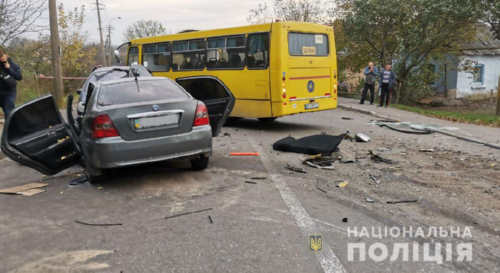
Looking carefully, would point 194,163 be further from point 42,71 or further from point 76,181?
point 42,71

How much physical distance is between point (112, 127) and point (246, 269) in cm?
318

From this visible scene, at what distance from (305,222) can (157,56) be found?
12009 millimetres

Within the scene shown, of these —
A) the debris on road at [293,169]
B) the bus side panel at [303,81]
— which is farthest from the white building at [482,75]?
the debris on road at [293,169]

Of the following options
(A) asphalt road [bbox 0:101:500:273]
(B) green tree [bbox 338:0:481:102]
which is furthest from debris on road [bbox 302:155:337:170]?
(B) green tree [bbox 338:0:481:102]

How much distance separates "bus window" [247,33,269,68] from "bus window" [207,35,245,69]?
283 millimetres

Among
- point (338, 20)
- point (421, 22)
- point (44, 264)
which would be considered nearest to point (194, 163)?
point (44, 264)

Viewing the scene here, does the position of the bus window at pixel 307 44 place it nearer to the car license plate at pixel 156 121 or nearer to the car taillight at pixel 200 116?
the car taillight at pixel 200 116

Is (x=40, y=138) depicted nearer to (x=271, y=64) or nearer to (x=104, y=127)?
(x=104, y=127)

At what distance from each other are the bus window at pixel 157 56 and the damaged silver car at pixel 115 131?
821 cm

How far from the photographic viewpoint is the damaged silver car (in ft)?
18.8

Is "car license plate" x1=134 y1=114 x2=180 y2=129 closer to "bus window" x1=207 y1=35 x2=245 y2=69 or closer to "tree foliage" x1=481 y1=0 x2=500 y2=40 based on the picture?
"bus window" x1=207 y1=35 x2=245 y2=69

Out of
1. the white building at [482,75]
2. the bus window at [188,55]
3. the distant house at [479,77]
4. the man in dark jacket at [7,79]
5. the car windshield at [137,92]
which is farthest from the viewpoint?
the white building at [482,75]

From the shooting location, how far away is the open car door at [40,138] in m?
6.14

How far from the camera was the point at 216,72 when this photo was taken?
42.3ft
